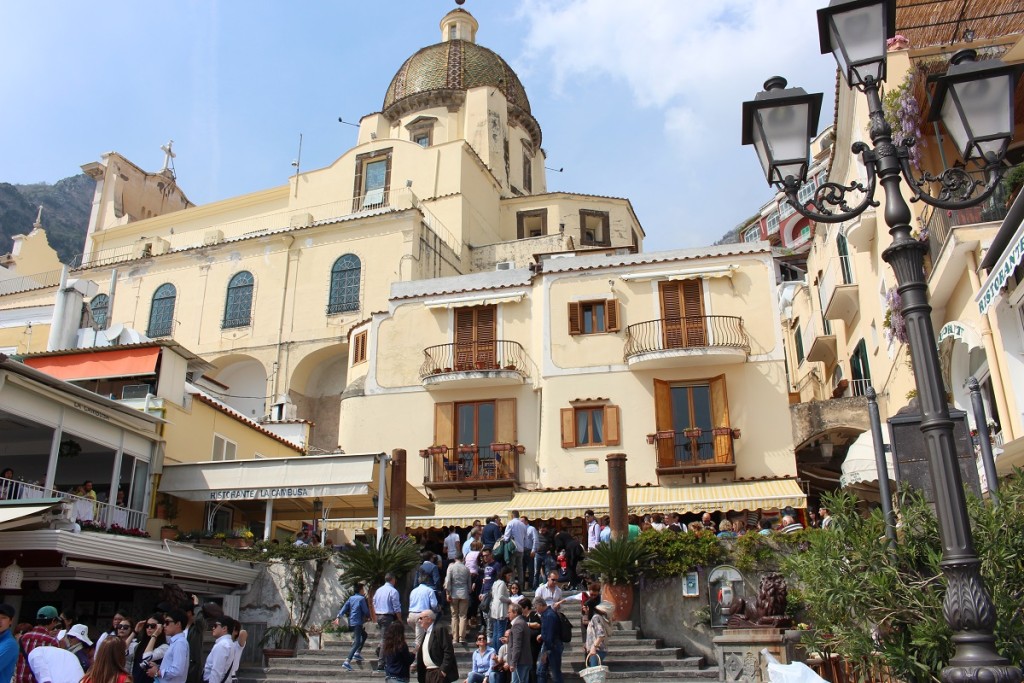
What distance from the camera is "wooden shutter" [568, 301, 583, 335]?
24516mm

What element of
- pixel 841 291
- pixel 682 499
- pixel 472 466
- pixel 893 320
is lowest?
pixel 682 499

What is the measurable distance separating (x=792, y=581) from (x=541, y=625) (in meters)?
4.94

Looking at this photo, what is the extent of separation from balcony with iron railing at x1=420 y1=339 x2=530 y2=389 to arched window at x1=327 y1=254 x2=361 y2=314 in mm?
9468

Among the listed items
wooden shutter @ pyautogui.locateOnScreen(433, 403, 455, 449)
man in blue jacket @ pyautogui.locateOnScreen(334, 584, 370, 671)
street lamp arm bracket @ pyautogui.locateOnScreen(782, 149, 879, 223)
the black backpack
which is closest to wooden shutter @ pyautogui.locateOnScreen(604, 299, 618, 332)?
wooden shutter @ pyautogui.locateOnScreen(433, 403, 455, 449)

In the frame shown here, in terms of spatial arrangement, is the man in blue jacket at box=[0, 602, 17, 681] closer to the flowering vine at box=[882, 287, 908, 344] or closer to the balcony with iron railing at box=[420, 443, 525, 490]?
the flowering vine at box=[882, 287, 908, 344]

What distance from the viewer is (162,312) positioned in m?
37.3

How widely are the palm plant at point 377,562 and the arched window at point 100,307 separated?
26.1 m

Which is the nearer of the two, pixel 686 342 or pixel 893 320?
pixel 893 320

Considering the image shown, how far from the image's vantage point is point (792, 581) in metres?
14.3

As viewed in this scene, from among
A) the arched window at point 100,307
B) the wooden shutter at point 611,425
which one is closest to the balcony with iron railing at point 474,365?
the wooden shutter at point 611,425

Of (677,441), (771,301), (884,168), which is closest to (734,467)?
(677,441)

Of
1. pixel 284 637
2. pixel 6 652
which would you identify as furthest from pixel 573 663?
pixel 6 652

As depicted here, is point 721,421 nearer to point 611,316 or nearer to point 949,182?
point 611,316

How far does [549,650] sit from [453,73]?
3949 cm
